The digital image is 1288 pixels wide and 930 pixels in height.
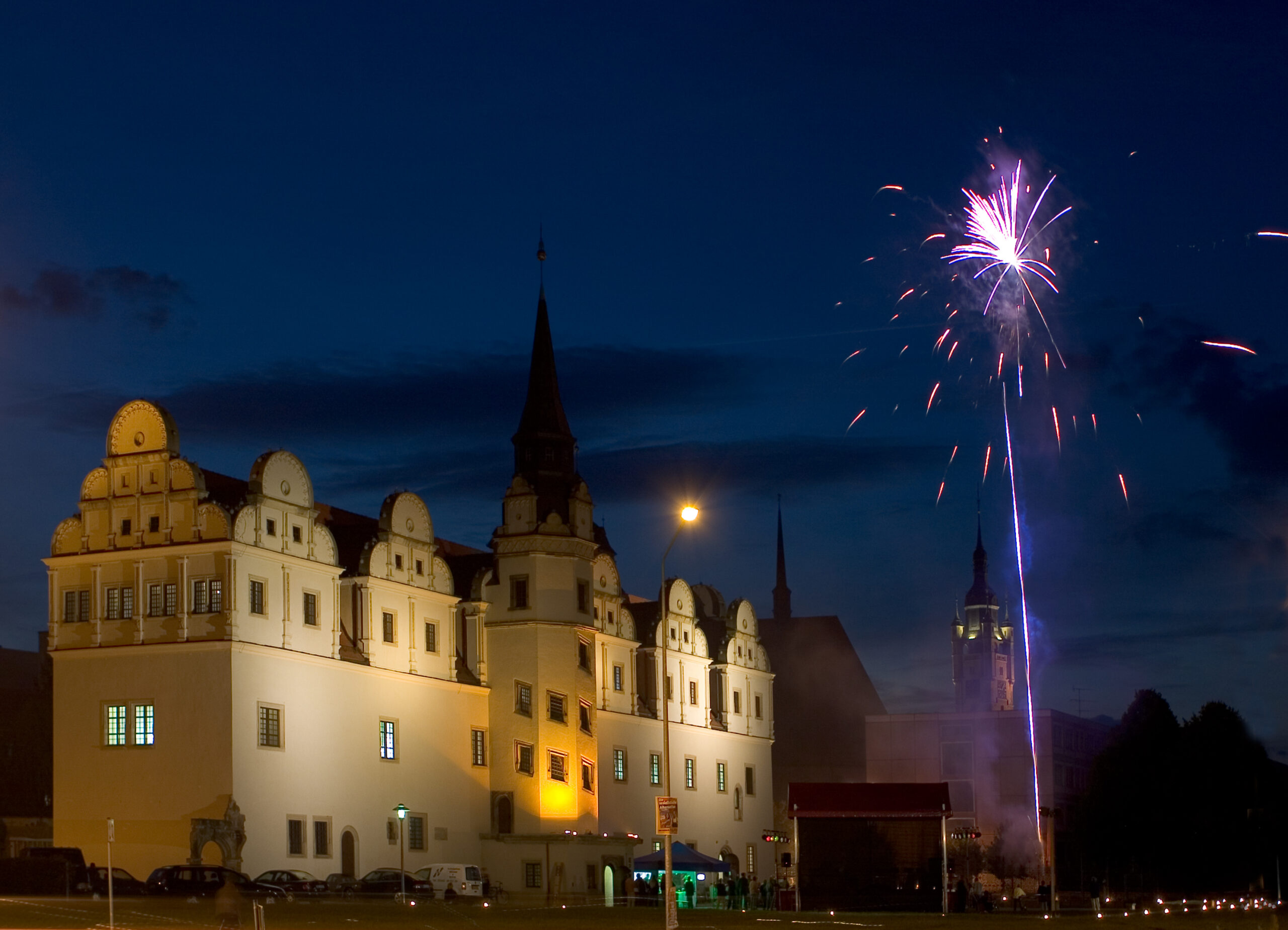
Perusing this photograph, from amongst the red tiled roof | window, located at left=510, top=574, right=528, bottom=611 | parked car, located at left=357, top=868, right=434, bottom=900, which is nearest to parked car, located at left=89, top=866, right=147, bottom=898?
parked car, located at left=357, top=868, right=434, bottom=900

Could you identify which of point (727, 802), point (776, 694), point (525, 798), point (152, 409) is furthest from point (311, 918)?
point (776, 694)

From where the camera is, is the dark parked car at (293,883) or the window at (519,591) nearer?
the dark parked car at (293,883)

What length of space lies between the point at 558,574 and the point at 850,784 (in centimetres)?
2276

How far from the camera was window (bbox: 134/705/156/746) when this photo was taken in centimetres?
6103

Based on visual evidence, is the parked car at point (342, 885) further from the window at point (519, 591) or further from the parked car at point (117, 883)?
the window at point (519, 591)

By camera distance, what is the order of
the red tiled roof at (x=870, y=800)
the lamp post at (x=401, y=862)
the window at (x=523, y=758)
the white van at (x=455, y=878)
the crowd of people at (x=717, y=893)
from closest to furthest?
the red tiled roof at (x=870, y=800) → the lamp post at (x=401, y=862) → the white van at (x=455, y=878) → the crowd of people at (x=717, y=893) → the window at (x=523, y=758)

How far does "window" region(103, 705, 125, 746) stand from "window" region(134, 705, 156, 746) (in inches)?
22.0

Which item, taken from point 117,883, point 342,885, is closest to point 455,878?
point 342,885

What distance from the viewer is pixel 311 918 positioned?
4344 centimetres

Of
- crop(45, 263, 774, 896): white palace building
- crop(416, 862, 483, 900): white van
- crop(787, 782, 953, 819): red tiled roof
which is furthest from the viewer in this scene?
crop(416, 862, 483, 900): white van

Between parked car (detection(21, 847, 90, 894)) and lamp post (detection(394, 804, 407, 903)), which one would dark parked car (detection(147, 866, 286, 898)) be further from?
lamp post (detection(394, 804, 407, 903))

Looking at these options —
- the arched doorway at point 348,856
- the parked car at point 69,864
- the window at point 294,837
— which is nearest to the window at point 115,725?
the parked car at point 69,864

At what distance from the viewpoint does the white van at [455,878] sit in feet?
216

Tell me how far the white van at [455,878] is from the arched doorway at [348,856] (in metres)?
2.40
